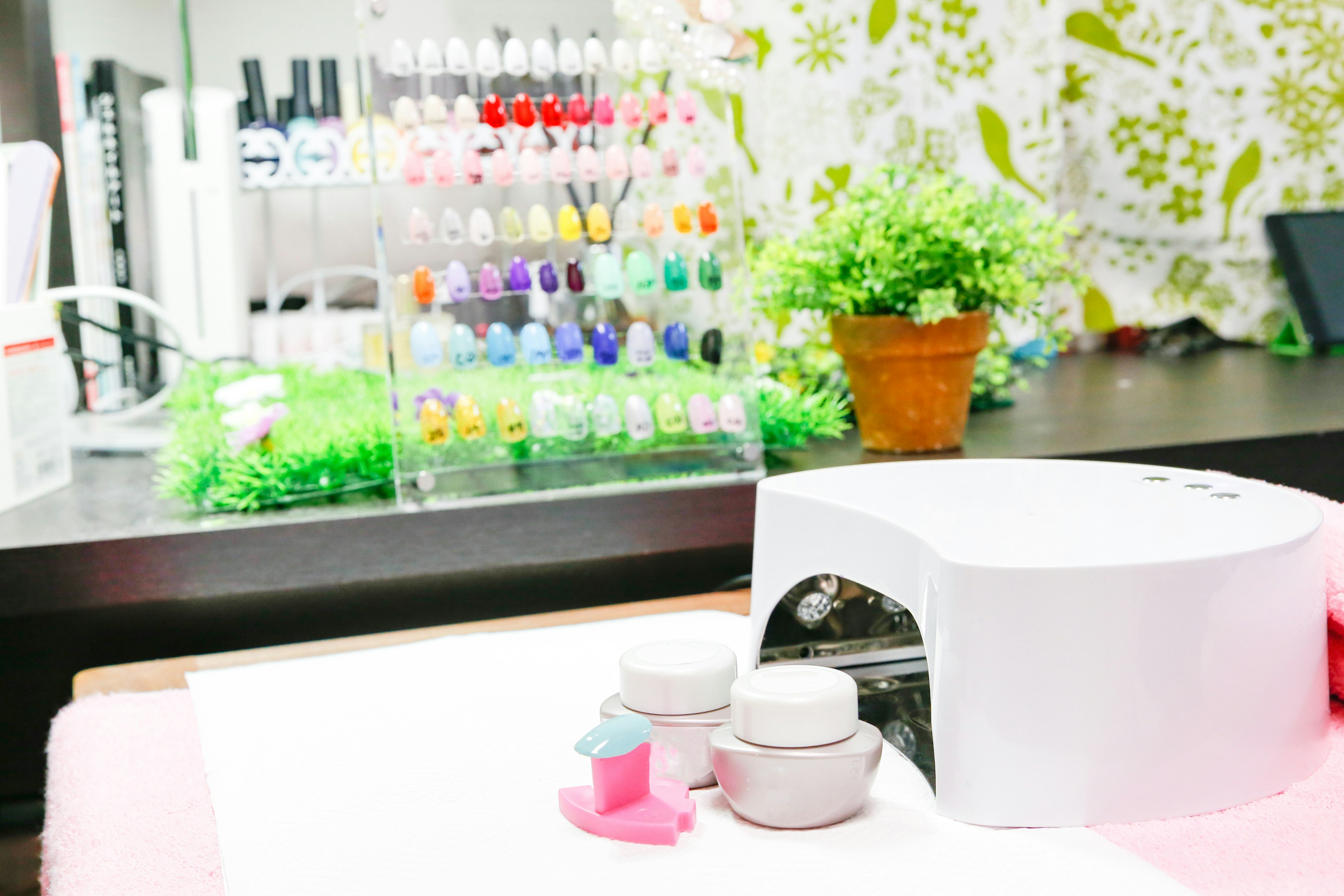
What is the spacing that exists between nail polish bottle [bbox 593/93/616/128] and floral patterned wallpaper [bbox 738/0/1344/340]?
54cm

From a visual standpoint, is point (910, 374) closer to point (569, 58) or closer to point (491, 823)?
point (569, 58)

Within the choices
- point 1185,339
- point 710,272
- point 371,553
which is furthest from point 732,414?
point 1185,339

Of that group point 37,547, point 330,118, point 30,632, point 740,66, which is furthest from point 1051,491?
point 330,118

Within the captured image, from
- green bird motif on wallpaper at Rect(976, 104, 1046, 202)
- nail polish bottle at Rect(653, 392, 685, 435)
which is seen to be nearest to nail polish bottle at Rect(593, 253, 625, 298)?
nail polish bottle at Rect(653, 392, 685, 435)

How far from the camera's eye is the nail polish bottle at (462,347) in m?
0.92

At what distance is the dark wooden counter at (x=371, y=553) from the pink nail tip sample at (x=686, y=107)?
0.32m

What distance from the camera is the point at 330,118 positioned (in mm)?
1464

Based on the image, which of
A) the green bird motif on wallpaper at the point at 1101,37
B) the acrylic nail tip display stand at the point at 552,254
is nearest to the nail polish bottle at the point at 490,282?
the acrylic nail tip display stand at the point at 552,254

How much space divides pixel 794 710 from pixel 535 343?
587 millimetres

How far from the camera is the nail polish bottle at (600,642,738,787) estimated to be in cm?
46

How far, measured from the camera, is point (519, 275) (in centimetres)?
93

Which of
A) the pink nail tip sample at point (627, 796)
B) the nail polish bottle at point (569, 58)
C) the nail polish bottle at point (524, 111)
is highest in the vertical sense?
the nail polish bottle at point (569, 58)

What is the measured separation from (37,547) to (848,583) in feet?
1.93

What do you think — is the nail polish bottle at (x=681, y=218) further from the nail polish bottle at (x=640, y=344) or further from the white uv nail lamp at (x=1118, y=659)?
the white uv nail lamp at (x=1118, y=659)
